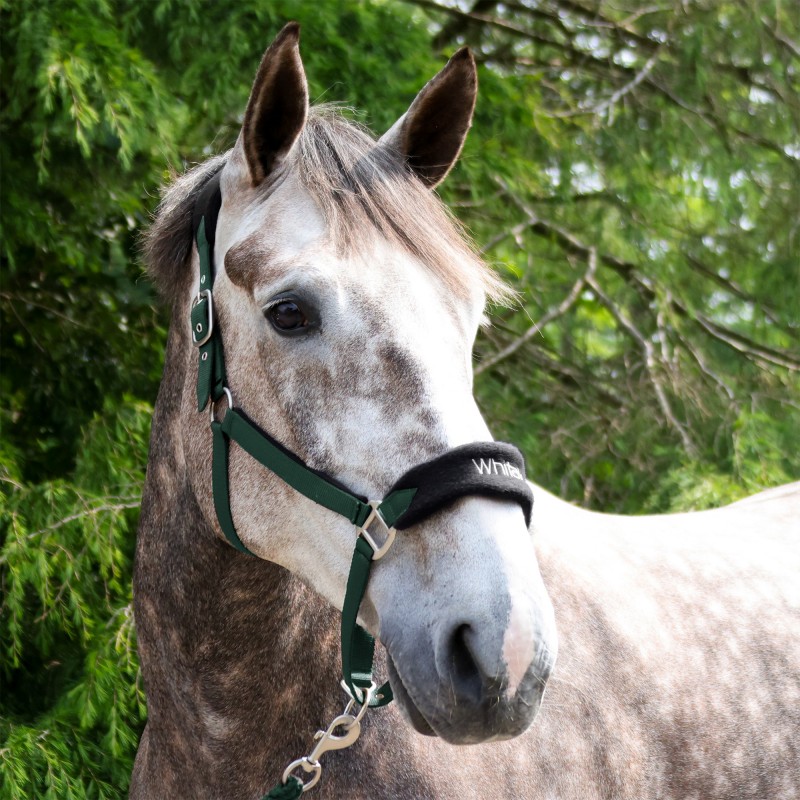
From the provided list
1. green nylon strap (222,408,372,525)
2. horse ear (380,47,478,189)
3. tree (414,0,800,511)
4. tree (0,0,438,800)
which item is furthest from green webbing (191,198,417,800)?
tree (414,0,800,511)

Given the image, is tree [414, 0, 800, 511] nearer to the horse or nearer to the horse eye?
the horse

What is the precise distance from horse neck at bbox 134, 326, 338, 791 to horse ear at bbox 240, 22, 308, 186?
66 centimetres

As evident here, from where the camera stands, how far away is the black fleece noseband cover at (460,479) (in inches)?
56.1

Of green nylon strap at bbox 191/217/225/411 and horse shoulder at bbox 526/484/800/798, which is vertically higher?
green nylon strap at bbox 191/217/225/411

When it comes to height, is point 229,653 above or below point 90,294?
above

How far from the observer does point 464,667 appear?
1.39m

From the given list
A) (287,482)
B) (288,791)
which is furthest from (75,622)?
(287,482)

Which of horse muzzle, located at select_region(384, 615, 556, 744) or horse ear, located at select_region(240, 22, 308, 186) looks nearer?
horse muzzle, located at select_region(384, 615, 556, 744)

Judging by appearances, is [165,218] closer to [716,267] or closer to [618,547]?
[618,547]

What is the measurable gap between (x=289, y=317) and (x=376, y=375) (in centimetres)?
21

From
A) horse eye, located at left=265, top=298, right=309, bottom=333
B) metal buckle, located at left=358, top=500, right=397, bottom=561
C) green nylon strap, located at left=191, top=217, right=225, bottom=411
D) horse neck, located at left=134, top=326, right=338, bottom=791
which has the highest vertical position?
horse eye, located at left=265, top=298, right=309, bottom=333

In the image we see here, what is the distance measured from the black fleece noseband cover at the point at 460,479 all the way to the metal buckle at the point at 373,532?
3cm

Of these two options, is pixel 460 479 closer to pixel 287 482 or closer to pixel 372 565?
pixel 372 565

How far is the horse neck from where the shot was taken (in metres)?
1.86
